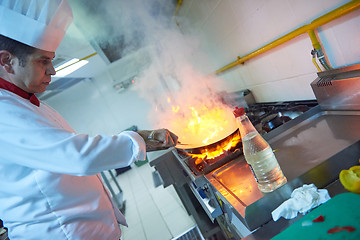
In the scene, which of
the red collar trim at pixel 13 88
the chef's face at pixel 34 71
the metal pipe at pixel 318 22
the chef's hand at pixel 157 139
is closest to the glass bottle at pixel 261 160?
the chef's hand at pixel 157 139

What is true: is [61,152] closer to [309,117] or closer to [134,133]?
[134,133]

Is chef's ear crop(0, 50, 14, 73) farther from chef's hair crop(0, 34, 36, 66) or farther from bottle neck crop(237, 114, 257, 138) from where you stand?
bottle neck crop(237, 114, 257, 138)

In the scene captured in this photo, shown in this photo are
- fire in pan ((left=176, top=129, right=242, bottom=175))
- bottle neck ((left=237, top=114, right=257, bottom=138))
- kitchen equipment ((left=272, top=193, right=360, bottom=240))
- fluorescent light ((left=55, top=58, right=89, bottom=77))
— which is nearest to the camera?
kitchen equipment ((left=272, top=193, right=360, bottom=240))

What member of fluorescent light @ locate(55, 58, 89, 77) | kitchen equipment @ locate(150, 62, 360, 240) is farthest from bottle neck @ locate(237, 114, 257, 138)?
fluorescent light @ locate(55, 58, 89, 77)

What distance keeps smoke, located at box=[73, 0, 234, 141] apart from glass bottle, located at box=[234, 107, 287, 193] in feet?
3.42

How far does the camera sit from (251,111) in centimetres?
221

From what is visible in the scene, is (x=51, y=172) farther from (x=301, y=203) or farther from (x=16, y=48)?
(x=301, y=203)

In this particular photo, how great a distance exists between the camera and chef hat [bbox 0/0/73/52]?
102cm

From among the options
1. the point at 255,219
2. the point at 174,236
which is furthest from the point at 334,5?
the point at 174,236

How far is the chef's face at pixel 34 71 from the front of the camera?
1.04m

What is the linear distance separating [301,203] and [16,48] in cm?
138

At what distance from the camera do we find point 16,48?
40.0 inches

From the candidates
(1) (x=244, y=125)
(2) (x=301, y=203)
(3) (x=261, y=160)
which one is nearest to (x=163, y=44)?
(1) (x=244, y=125)

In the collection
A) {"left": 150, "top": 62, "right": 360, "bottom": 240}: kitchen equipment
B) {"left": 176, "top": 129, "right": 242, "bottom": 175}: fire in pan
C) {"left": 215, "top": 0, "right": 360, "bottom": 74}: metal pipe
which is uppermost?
{"left": 215, "top": 0, "right": 360, "bottom": 74}: metal pipe
